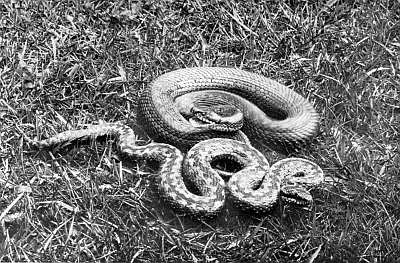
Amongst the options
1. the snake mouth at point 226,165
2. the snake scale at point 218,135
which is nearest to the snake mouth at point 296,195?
the snake scale at point 218,135

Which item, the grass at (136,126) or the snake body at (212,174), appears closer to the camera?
the grass at (136,126)

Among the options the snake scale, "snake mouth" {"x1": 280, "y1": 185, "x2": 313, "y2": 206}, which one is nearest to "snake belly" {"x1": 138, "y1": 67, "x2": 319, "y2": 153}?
the snake scale

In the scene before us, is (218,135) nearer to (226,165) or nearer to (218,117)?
(218,117)

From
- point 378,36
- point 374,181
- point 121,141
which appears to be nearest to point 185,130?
point 121,141

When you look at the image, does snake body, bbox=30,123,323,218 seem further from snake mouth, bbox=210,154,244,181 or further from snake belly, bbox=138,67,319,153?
snake belly, bbox=138,67,319,153

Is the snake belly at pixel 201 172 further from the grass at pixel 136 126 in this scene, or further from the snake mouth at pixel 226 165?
the grass at pixel 136 126

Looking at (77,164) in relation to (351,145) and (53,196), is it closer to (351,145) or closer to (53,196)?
(53,196)

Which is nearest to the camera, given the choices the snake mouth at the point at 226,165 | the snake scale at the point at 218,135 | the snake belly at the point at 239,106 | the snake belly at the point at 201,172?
the snake belly at the point at 201,172

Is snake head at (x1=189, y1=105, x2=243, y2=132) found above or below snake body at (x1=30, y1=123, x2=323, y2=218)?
above
